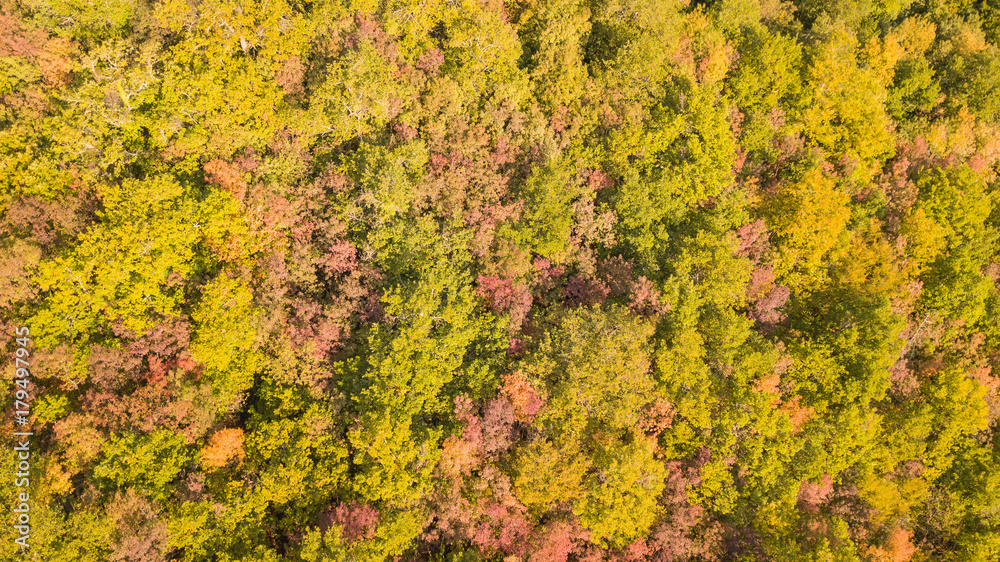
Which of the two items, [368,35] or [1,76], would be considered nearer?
[1,76]

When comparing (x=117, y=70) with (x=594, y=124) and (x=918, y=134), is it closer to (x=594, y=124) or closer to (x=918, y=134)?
(x=594, y=124)

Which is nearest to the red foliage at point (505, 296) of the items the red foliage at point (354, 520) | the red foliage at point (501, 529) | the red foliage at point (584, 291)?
the red foliage at point (584, 291)

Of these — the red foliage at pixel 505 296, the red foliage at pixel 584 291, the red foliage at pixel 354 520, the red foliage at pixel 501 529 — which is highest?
the red foliage at pixel 584 291

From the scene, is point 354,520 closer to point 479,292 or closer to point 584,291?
point 479,292

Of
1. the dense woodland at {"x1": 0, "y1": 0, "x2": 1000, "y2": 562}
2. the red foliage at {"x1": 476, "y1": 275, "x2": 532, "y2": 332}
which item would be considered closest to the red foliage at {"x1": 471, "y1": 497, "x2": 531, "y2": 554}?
the dense woodland at {"x1": 0, "y1": 0, "x2": 1000, "y2": 562}

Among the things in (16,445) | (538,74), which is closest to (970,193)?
(538,74)

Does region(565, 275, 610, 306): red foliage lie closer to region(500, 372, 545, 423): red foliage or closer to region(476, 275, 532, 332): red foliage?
region(476, 275, 532, 332): red foliage

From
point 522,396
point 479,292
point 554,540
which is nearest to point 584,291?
point 479,292

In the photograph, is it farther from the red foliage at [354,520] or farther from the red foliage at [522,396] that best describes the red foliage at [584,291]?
the red foliage at [354,520]
